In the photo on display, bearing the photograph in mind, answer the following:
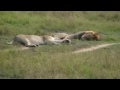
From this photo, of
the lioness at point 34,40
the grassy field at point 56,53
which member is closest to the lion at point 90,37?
the grassy field at point 56,53

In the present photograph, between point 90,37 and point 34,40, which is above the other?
point 90,37

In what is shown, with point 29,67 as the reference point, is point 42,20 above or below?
above

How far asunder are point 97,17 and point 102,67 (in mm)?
10600

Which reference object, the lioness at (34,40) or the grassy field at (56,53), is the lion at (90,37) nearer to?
the grassy field at (56,53)

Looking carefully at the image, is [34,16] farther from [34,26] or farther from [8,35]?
[8,35]

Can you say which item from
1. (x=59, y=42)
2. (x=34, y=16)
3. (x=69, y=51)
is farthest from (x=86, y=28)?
(x=69, y=51)

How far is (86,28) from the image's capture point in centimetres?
1546

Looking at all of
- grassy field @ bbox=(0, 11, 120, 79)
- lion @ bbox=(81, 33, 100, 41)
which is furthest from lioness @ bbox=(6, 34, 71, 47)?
lion @ bbox=(81, 33, 100, 41)

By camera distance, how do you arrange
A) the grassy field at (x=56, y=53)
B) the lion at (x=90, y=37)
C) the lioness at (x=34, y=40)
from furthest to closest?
the lion at (x=90, y=37)
the lioness at (x=34, y=40)
the grassy field at (x=56, y=53)

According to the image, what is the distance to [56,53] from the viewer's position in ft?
31.7

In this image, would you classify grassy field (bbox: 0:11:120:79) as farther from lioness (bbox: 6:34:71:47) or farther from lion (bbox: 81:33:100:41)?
lioness (bbox: 6:34:71:47)

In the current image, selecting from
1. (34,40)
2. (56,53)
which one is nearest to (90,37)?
(34,40)

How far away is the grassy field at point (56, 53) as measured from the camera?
7412 millimetres

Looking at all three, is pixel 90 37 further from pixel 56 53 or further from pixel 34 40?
pixel 56 53
